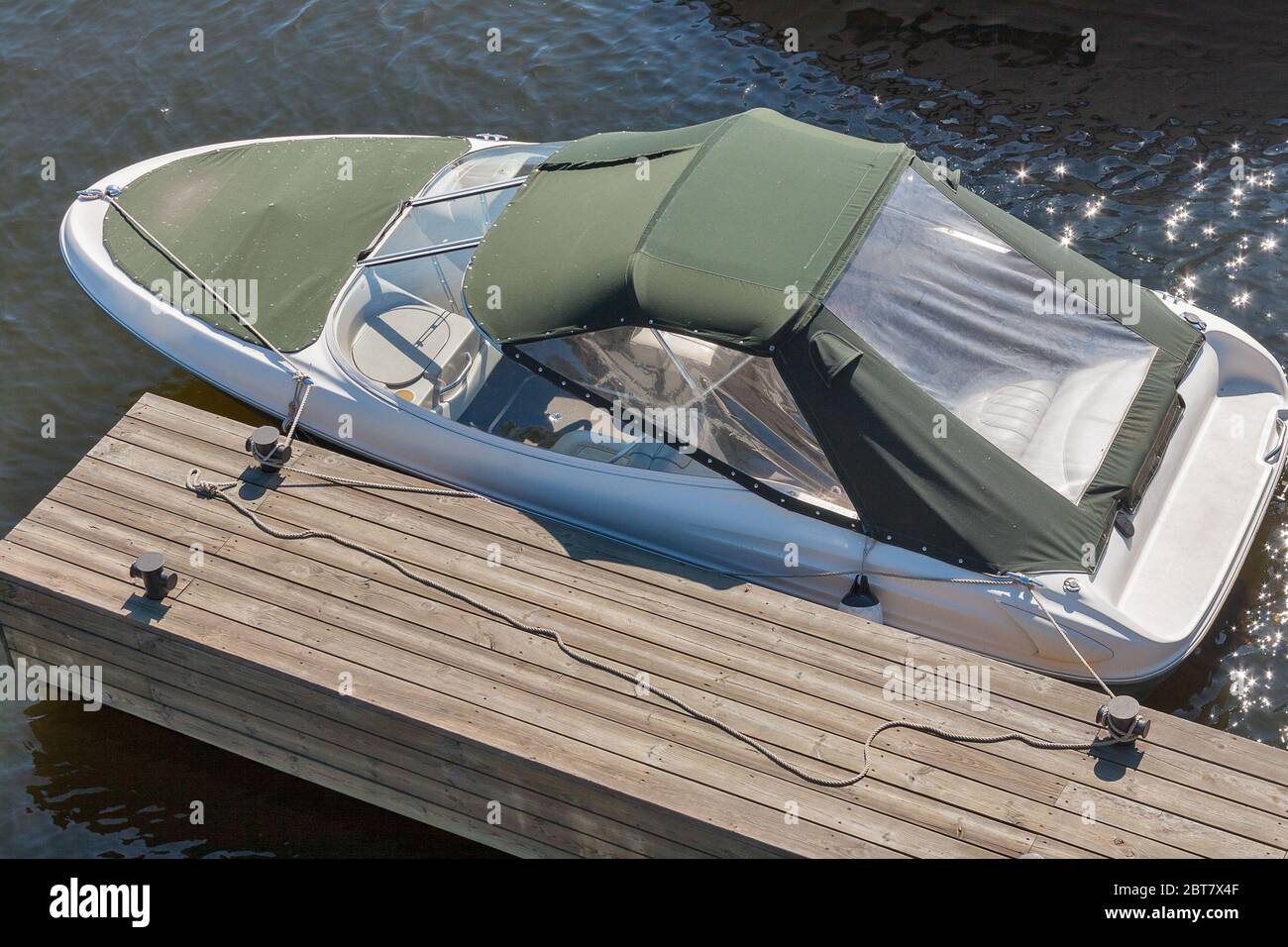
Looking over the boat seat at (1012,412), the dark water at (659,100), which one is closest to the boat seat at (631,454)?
the boat seat at (1012,412)

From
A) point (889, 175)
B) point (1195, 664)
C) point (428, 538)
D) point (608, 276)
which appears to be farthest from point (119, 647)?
point (1195, 664)

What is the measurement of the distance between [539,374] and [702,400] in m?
1.01

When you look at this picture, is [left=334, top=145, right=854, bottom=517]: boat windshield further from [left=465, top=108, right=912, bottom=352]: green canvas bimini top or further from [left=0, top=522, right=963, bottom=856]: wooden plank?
[left=0, top=522, right=963, bottom=856]: wooden plank

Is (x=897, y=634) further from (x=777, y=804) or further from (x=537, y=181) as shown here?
(x=537, y=181)

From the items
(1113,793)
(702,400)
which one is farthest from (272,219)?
(1113,793)

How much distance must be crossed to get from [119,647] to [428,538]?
179 cm

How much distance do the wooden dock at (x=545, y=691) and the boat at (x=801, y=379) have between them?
14.1 inches

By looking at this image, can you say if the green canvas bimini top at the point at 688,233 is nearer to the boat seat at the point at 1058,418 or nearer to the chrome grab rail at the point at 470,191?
the chrome grab rail at the point at 470,191

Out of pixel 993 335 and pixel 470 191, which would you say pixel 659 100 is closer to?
pixel 470 191

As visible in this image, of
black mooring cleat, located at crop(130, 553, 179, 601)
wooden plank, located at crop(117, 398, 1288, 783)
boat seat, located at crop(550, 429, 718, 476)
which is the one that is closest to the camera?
wooden plank, located at crop(117, 398, 1288, 783)

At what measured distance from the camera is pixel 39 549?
7.79 m

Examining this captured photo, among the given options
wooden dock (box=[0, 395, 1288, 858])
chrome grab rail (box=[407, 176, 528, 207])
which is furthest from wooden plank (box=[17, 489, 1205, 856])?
chrome grab rail (box=[407, 176, 528, 207])

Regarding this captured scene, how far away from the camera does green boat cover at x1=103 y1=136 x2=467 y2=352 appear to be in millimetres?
8984

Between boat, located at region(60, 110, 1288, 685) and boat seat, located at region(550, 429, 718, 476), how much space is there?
0.02 m
